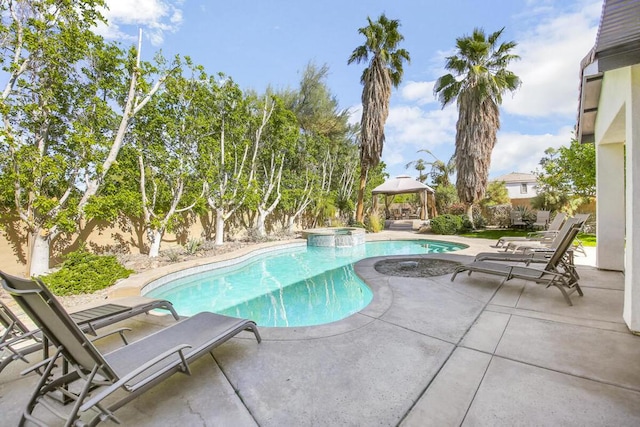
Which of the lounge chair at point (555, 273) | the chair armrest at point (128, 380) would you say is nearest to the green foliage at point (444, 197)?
the lounge chair at point (555, 273)

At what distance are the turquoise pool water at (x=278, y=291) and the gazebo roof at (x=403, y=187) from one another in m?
9.62

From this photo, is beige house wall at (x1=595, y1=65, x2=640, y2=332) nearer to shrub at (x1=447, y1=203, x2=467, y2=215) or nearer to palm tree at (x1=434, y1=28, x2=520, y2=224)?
palm tree at (x1=434, y1=28, x2=520, y2=224)

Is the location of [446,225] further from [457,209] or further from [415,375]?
[415,375]

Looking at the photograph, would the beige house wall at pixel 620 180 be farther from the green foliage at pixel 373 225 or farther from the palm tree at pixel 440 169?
the palm tree at pixel 440 169

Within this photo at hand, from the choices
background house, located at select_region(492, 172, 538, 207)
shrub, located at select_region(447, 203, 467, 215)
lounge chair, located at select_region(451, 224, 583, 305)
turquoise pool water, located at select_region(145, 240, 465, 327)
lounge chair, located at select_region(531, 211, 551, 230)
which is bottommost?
turquoise pool water, located at select_region(145, 240, 465, 327)

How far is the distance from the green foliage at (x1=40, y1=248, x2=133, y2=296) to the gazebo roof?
16193mm

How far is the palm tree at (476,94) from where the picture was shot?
13859 millimetres

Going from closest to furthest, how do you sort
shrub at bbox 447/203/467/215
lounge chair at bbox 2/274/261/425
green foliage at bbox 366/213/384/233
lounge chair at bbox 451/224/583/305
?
lounge chair at bbox 2/274/261/425
lounge chair at bbox 451/224/583/305
green foliage at bbox 366/213/384/233
shrub at bbox 447/203/467/215

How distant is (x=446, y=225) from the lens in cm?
1444

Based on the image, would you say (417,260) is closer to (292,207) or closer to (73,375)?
(73,375)

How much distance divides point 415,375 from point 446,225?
1342 centimetres

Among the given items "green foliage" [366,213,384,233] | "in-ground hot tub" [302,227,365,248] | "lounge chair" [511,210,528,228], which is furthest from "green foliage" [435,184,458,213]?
"in-ground hot tub" [302,227,365,248]

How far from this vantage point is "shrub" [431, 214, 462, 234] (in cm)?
1443

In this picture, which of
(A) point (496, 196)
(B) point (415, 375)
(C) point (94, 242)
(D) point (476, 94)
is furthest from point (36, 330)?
(A) point (496, 196)
